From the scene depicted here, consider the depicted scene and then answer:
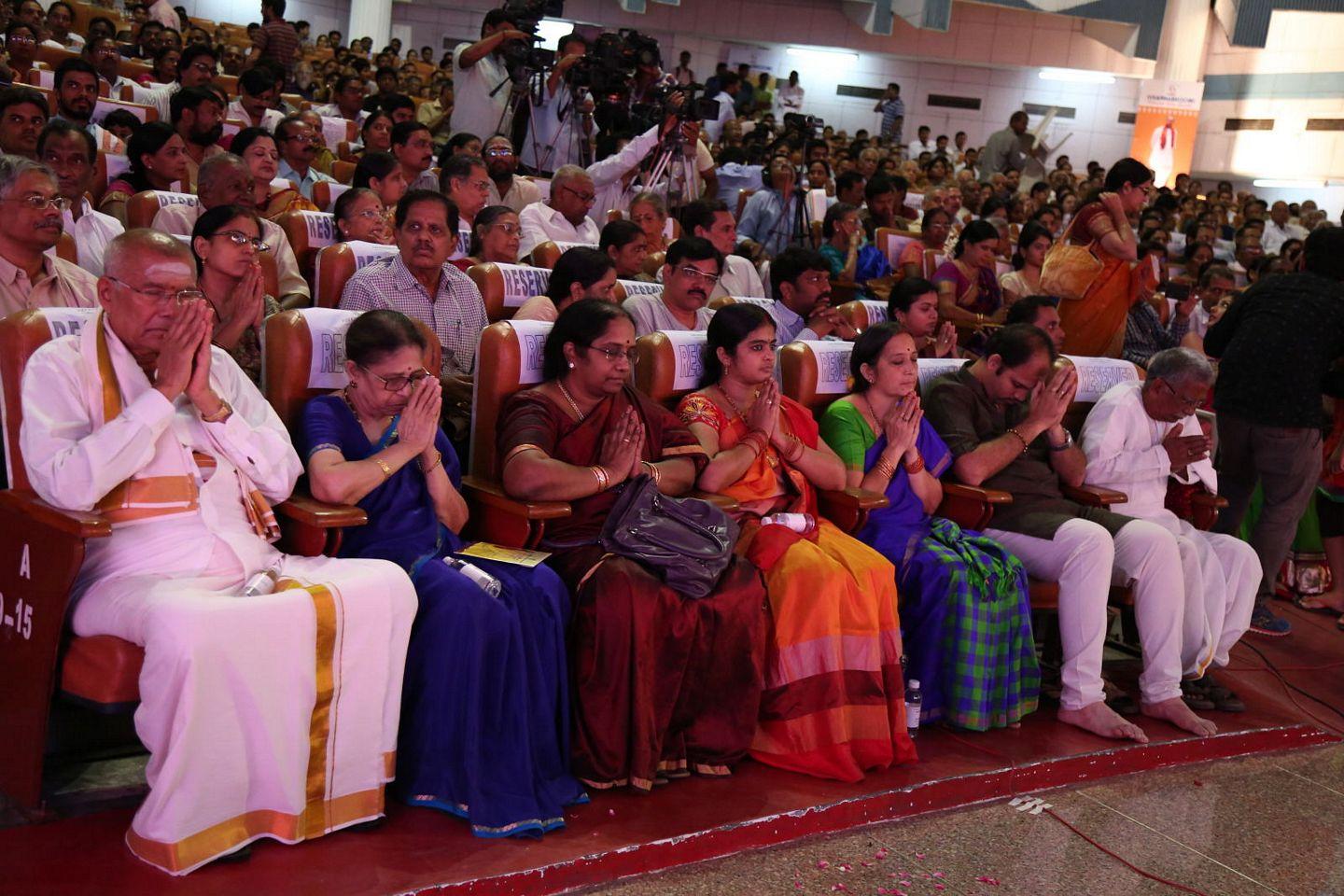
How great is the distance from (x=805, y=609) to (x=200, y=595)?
1.43 metres

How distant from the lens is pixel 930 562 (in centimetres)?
340

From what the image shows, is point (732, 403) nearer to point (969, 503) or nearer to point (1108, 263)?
point (969, 503)

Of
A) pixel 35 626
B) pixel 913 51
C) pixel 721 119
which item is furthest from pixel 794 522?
pixel 913 51

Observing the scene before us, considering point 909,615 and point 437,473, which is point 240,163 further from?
point 909,615

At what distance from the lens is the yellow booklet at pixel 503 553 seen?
2783 millimetres

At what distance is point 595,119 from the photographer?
7.22m

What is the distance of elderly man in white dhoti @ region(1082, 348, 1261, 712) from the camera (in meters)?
3.96

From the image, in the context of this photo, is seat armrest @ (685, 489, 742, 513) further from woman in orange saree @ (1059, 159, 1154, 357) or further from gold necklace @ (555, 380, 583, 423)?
woman in orange saree @ (1059, 159, 1154, 357)

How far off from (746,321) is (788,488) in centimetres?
48

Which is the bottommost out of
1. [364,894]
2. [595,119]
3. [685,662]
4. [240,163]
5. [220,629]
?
[364,894]

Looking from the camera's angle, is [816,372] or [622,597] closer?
[622,597]

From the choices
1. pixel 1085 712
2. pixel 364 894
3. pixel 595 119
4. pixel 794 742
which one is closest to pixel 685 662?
pixel 794 742

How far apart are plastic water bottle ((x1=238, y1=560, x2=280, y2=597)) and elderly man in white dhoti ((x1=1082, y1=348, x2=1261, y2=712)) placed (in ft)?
8.86

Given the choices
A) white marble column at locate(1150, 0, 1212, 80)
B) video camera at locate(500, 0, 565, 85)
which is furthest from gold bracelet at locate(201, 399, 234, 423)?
white marble column at locate(1150, 0, 1212, 80)
